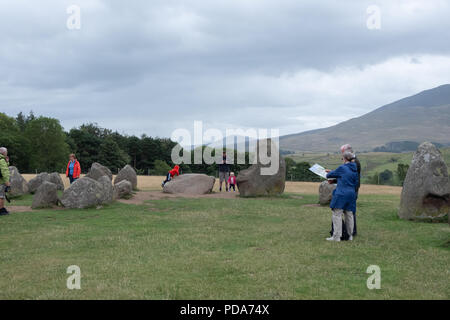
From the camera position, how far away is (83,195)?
61.5 ft

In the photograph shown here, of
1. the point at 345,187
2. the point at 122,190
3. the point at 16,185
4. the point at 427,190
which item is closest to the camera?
the point at 345,187

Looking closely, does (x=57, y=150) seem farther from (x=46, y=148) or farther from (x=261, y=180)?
(x=261, y=180)

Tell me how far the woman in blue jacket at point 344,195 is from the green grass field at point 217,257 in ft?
2.07

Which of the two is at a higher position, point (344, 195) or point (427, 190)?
point (344, 195)

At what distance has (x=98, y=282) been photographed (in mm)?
7637

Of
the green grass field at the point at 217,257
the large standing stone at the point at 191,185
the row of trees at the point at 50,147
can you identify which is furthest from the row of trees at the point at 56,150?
the green grass field at the point at 217,257

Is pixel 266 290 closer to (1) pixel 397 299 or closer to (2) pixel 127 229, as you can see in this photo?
(1) pixel 397 299

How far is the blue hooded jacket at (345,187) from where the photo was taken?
11.5 metres

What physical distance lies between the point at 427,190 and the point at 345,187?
5.21 metres

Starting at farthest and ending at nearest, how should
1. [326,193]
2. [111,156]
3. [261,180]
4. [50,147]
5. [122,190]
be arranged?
[111,156]
[50,147]
[261,180]
[122,190]
[326,193]

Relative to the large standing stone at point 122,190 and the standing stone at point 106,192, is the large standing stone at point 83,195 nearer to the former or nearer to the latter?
the standing stone at point 106,192

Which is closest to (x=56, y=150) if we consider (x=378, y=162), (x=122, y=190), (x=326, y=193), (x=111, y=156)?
(x=111, y=156)

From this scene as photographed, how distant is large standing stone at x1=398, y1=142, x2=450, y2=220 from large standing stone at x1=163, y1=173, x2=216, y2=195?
14.2 m

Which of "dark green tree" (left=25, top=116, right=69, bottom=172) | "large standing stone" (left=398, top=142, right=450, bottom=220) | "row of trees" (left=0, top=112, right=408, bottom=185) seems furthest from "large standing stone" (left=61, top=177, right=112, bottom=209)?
"dark green tree" (left=25, top=116, right=69, bottom=172)
